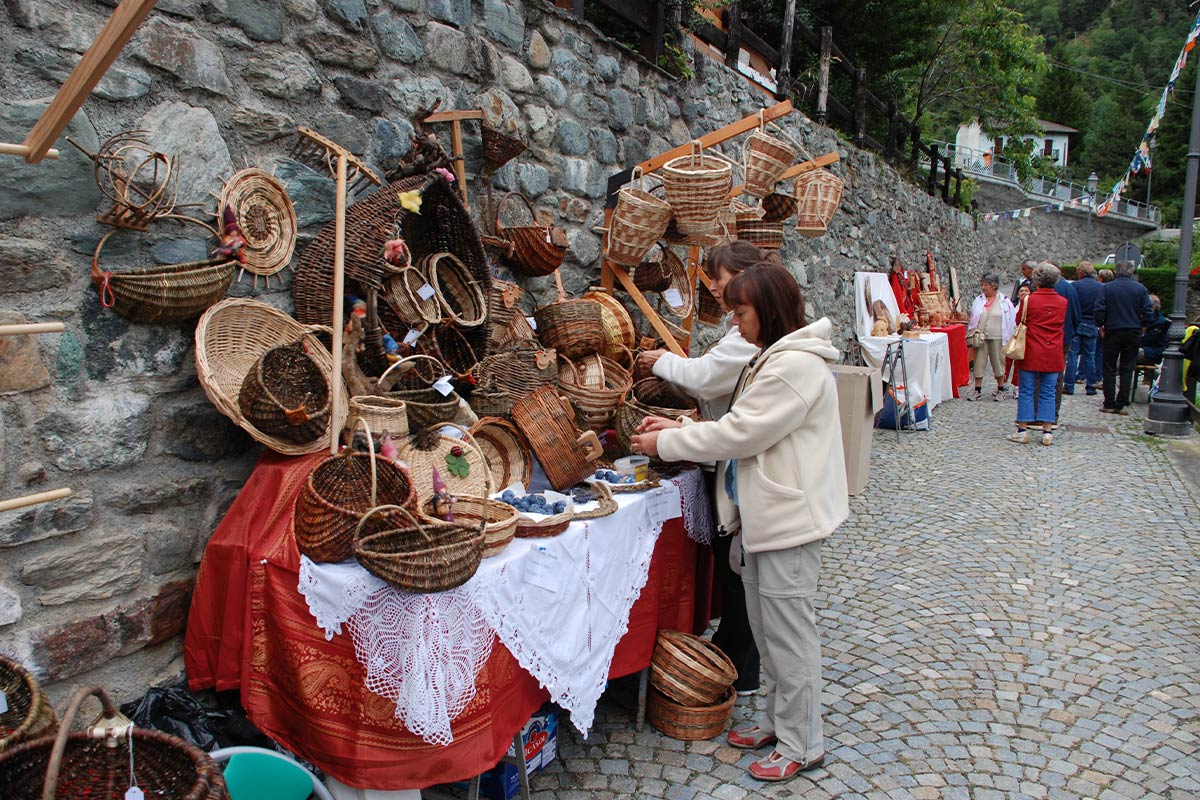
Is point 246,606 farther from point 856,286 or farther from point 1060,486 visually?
point 856,286

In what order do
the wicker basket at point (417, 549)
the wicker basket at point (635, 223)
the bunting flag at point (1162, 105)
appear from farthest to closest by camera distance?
1. the bunting flag at point (1162, 105)
2. the wicker basket at point (635, 223)
3. the wicker basket at point (417, 549)

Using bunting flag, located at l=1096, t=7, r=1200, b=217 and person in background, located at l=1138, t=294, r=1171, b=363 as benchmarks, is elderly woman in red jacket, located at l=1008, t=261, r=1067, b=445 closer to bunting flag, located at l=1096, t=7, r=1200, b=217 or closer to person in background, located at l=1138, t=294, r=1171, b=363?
person in background, located at l=1138, t=294, r=1171, b=363

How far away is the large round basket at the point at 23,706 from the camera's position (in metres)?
1.96

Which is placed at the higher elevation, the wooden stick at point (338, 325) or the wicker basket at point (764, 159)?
the wicker basket at point (764, 159)

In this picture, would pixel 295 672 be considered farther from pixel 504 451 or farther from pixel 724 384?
pixel 724 384

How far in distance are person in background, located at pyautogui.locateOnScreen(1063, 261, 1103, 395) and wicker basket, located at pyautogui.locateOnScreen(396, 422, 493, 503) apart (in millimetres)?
10121

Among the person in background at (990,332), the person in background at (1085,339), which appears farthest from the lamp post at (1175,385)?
the person in background at (990,332)

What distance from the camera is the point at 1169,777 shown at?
116 inches

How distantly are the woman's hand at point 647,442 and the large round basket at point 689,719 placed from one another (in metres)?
0.96

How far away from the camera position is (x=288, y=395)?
2.79 m

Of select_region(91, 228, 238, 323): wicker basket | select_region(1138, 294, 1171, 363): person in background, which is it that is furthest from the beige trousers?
select_region(1138, 294, 1171, 363): person in background

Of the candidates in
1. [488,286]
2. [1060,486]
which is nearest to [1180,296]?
[1060,486]

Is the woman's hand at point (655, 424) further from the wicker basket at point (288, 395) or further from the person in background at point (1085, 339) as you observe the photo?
the person in background at point (1085, 339)

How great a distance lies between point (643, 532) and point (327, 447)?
118 cm
